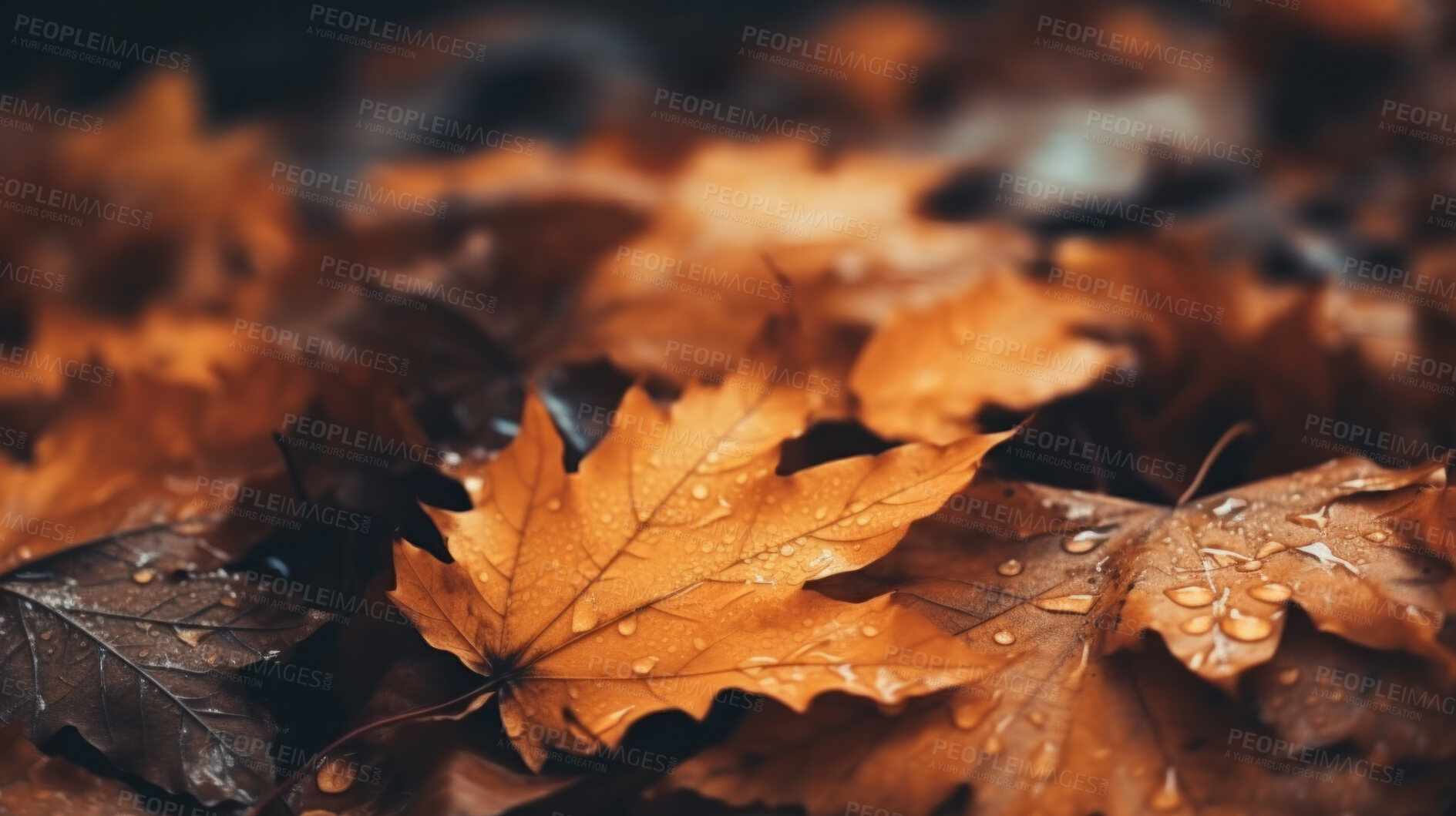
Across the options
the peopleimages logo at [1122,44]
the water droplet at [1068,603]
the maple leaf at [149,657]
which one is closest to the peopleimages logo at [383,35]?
the peopleimages logo at [1122,44]

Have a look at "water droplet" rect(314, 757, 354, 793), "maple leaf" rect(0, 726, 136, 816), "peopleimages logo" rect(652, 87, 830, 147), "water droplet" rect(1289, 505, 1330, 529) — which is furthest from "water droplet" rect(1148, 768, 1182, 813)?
"peopleimages logo" rect(652, 87, 830, 147)

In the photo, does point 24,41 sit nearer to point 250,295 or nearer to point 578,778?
point 250,295

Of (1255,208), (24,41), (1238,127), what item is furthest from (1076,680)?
(24,41)

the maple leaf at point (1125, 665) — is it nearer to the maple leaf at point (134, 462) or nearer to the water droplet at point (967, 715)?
the water droplet at point (967, 715)

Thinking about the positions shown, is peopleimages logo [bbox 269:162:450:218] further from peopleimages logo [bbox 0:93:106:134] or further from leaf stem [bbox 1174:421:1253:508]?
leaf stem [bbox 1174:421:1253:508]

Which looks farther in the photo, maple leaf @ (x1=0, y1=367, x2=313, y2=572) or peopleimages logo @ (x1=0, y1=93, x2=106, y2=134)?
peopleimages logo @ (x1=0, y1=93, x2=106, y2=134)

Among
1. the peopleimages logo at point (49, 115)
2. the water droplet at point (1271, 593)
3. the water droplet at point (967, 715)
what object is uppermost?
the peopleimages logo at point (49, 115)

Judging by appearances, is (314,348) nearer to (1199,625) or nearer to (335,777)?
(335,777)
